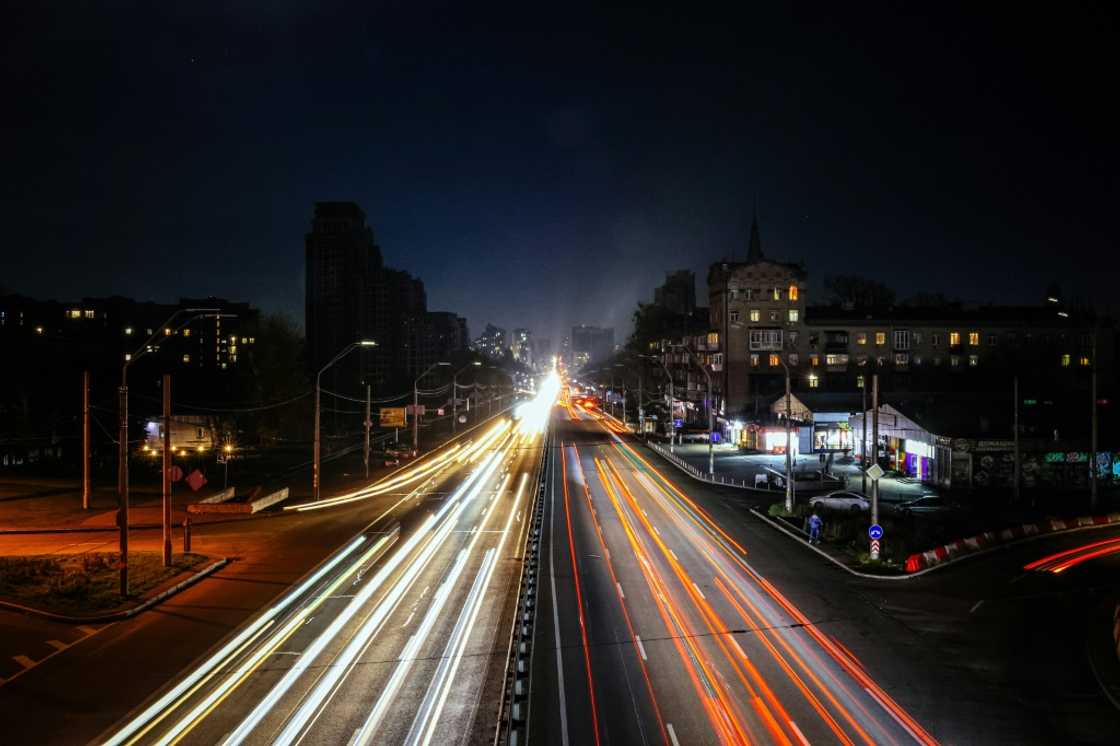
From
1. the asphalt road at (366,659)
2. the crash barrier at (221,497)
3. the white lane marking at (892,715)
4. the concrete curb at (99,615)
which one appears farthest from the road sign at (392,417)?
the white lane marking at (892,715)

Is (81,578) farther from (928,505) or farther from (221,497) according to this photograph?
(928,505)

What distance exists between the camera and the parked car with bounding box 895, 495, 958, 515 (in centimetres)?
3609

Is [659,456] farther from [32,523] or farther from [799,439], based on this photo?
[32,523]

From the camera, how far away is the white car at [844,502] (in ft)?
119

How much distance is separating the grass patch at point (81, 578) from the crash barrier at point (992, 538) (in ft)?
80.8

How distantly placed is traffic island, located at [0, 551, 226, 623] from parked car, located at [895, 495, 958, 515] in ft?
101

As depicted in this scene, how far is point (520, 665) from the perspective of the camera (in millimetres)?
15734

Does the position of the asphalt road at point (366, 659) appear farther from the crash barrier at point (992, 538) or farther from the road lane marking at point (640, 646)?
the crash barrier at point (992, 538)

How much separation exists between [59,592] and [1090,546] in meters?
36.2

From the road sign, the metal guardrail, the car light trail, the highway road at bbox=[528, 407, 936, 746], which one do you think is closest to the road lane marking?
the highway road at bbox=[528, 407, 936, 746]

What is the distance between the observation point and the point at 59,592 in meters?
21.6

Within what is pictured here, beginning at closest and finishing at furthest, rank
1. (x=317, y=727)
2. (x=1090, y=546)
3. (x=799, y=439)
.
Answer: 1. (x=317, y=727)
2. (x=1090, y=546)
3. (x=799, y=439)

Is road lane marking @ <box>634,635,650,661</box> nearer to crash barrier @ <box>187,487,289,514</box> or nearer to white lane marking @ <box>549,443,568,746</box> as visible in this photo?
white lane marking @ <box>549,443,568,746</box>

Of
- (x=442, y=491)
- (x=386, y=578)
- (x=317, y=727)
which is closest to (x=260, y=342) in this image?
(x=442, y=491)
